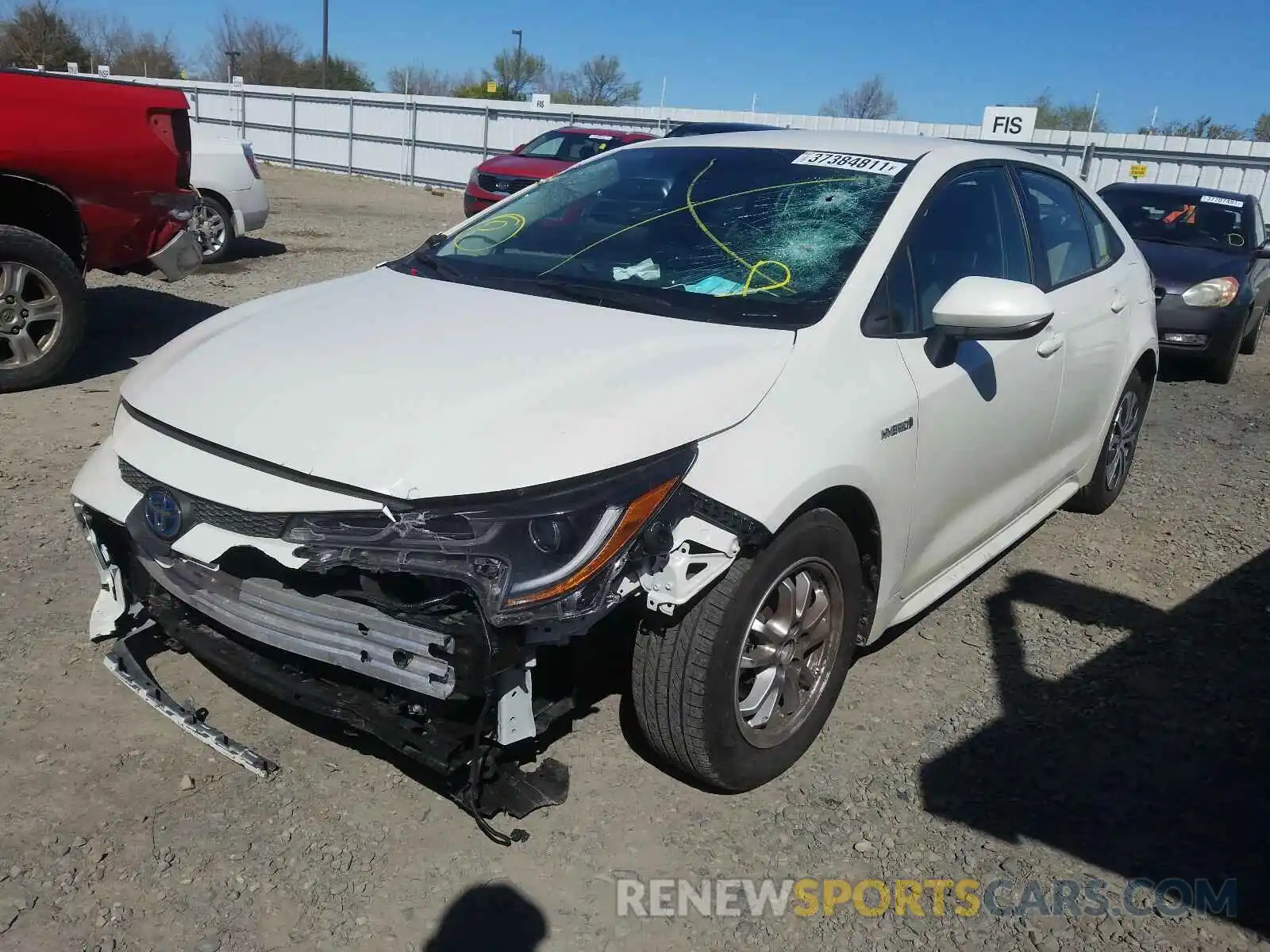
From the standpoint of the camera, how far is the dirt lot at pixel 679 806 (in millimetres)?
2531

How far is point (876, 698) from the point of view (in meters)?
3.63

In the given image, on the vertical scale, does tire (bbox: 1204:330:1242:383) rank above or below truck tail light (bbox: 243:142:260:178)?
below

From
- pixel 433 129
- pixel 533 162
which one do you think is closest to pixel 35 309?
pixel 533 162

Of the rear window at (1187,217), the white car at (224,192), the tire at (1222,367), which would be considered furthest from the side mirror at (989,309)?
the white car at (224,192)

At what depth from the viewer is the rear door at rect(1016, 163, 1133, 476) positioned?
13.8 feet

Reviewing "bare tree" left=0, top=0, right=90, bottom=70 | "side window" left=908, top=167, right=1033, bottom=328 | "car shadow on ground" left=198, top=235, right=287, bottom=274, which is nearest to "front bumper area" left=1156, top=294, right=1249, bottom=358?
"side window" left=908, top=167, right=1033, bottom=328

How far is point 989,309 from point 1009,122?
18018mm

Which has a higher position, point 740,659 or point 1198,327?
point 740,659

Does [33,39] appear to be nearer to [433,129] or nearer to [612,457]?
[433,129]

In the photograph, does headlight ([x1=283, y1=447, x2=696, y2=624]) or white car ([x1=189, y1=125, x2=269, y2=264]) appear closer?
headlight ([x1=283, y1=447, x2=696, y2=624])

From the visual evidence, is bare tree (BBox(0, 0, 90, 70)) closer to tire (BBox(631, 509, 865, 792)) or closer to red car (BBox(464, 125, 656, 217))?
red car (BBox(464, 125, 656, 217))

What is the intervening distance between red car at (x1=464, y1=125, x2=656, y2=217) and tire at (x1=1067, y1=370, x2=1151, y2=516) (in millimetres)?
9758

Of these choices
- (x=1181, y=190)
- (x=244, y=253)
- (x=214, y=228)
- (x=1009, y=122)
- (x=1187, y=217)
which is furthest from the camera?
(x=1009, y=122)

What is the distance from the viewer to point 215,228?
1066 cm
